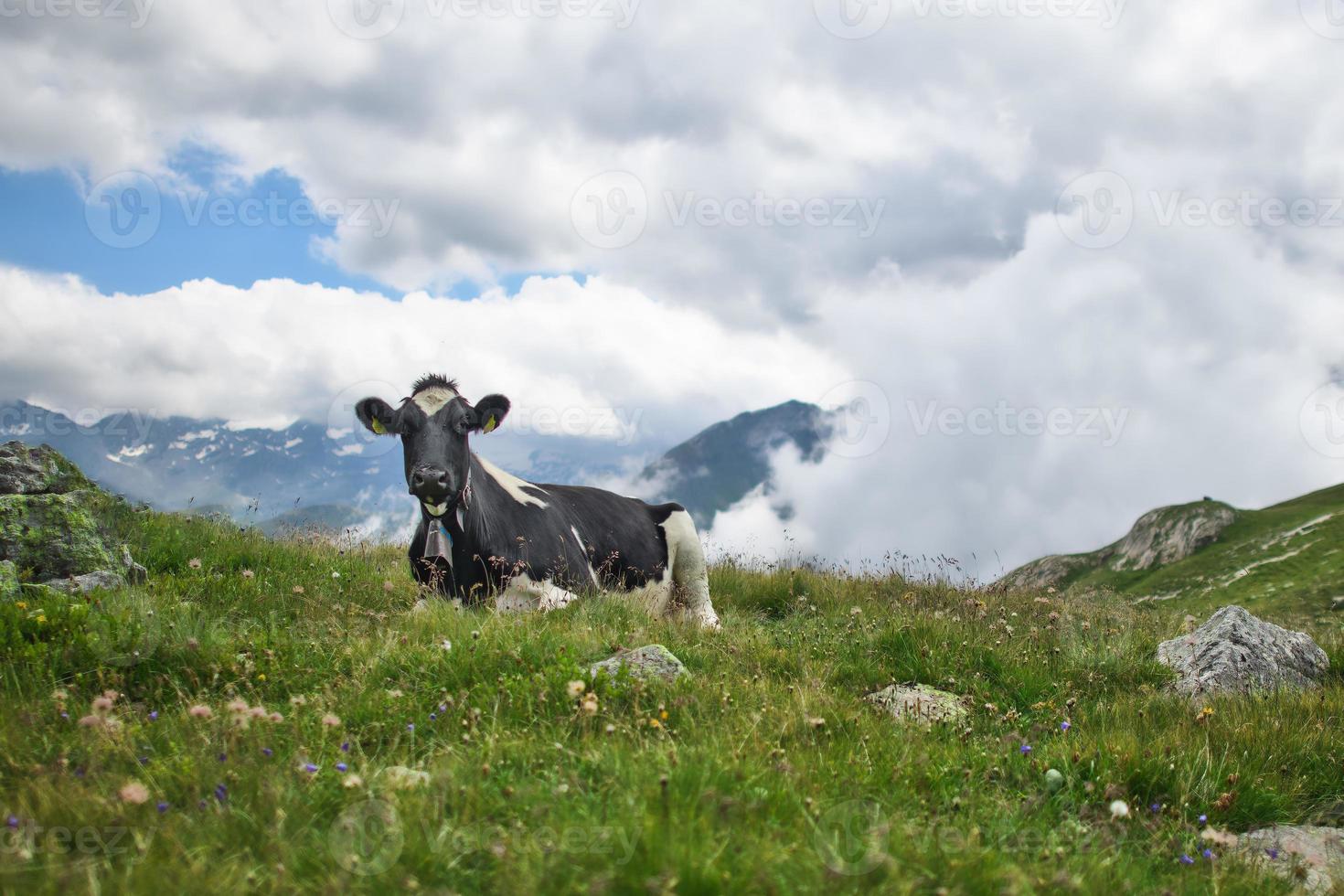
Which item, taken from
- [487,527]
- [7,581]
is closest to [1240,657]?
[487,527]

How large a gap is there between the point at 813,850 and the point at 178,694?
13.7 feet

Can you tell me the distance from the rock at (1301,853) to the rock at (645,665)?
3363 mm

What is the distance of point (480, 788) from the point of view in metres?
3.61

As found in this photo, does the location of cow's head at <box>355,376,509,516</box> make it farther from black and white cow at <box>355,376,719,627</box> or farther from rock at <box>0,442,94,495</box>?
rock at <box>0,442,94,495</box>

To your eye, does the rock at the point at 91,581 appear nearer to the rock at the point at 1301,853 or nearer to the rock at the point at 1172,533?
the rock at the point at 1301,853

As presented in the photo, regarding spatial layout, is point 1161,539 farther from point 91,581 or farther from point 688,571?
point 91,581

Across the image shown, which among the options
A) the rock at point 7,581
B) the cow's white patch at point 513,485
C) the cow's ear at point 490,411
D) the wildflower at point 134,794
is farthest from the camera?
the cow's white patch at point 513,485

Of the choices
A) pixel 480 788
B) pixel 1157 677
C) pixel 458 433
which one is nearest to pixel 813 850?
pixel 480 788

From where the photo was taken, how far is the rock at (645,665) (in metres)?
5.45

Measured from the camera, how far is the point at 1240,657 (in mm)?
7457

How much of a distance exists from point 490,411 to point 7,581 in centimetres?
479

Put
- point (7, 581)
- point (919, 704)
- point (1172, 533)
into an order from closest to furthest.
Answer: point (919, 704)
point (7, 581)
point (1172, 533)

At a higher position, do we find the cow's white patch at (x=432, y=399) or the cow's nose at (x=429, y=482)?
the cow's white patch at (x=432, y=399)

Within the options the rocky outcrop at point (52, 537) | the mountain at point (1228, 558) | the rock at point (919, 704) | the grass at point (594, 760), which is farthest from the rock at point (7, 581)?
the mountain at point (1228, 558)
